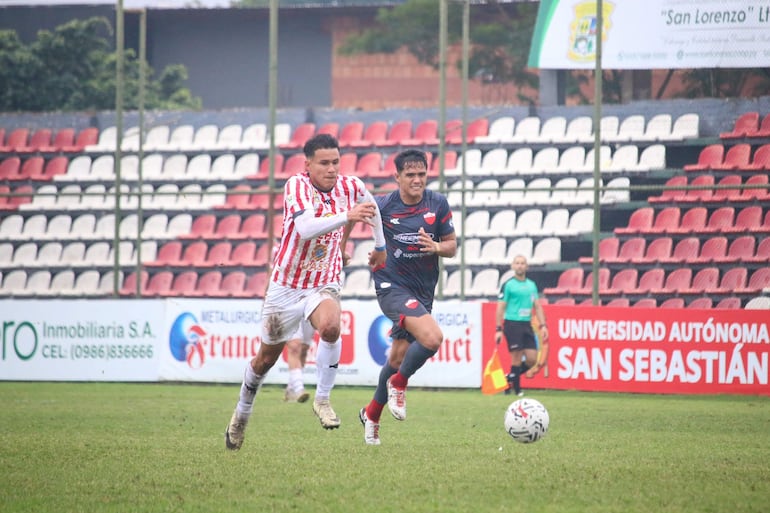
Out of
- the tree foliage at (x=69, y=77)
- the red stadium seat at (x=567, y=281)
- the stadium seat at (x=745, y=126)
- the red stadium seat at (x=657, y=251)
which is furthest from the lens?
the tree foliage at (x=69, y=77)

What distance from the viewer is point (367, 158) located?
2561cm

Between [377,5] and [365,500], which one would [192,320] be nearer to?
[365,500]

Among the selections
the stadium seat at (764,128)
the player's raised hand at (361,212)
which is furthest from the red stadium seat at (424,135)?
the player's raised hand at (361,212)

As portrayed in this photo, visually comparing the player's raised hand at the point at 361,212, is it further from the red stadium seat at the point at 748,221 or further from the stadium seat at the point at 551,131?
the stadium seat at the point at 551,131

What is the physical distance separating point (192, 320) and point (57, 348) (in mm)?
2414

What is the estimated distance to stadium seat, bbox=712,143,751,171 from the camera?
763 inches

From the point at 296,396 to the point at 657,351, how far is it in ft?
17.9

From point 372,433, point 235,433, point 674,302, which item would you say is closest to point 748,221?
point 674,302

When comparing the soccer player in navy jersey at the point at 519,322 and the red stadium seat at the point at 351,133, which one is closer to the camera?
the soccer player in navy jersey at the point at 519,322

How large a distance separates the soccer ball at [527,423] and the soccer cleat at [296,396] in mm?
5529

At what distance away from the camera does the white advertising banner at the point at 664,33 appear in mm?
19234

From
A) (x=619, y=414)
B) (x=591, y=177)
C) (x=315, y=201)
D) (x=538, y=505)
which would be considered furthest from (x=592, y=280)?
(x=538, y=505)

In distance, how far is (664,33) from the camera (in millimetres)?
20219

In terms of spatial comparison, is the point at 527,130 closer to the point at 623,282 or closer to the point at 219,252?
the point at 623,282
